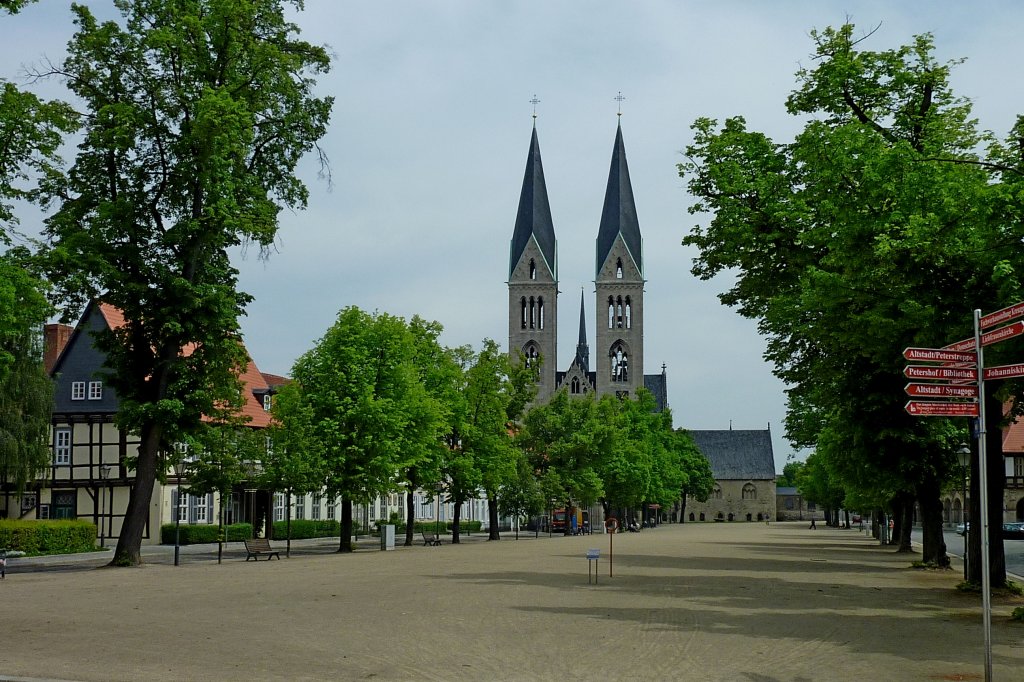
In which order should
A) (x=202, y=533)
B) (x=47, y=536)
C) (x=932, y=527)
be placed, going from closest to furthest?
(x=932, y=527), (x=47, y=536), (x=202, y=533)

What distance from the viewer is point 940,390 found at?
40.7 ft

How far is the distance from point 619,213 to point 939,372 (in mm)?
114352

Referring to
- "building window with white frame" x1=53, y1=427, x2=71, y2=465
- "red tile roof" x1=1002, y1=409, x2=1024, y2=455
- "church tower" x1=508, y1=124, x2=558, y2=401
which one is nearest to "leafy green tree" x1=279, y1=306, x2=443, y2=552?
"building window with white frame" x1=53, y1=427, x2=71, y2=465

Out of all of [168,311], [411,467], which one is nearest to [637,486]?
[411,467]

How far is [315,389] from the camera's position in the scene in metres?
44.9

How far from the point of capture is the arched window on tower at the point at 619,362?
129m

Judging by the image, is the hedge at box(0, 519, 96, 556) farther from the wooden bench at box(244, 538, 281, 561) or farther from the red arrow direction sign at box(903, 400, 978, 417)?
the red arrow direction sign at box(903, 400, 978, 417)

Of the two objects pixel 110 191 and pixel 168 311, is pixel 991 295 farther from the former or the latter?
pixel 110 191

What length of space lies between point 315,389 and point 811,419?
2578cm

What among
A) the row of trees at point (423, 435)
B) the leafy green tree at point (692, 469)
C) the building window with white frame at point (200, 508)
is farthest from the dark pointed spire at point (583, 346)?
the building window with white frame at point (200, 508)

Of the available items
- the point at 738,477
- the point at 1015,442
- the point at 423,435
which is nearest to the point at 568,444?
the point at 423,435

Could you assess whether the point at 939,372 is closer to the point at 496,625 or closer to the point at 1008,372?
the point at 1008,372

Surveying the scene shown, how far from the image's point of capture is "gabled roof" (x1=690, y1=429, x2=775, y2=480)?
177500 mm

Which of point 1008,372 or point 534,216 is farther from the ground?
point 534,216
